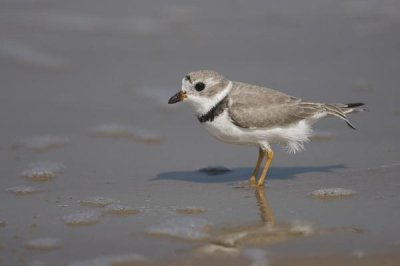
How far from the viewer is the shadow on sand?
23.6 feet

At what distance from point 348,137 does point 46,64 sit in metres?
4.33

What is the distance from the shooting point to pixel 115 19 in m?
11.7

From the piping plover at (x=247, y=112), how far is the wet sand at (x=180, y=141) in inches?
15.0

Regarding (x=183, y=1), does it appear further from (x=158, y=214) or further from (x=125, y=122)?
(x=158, y=214)

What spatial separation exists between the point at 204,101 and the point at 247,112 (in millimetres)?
410

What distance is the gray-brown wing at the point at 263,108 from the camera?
691 centimetres

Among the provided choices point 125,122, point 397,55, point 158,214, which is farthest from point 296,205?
point 397,55

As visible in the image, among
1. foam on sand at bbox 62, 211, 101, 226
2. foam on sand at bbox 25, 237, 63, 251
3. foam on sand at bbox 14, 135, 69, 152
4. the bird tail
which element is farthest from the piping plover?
foam on sand at bbox 25, 237, 63, 251

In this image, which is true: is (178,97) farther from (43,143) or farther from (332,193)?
(43,143)

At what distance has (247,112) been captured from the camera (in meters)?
6.92

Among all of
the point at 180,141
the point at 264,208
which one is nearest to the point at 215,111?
the point at 264,208

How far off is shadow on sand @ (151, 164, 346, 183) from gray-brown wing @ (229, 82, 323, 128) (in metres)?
0.51

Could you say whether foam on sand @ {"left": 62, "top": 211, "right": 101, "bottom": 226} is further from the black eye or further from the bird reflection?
the black eye

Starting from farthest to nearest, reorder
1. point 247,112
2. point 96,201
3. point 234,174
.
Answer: point 234,174 < point 247,112 < point 96,201
